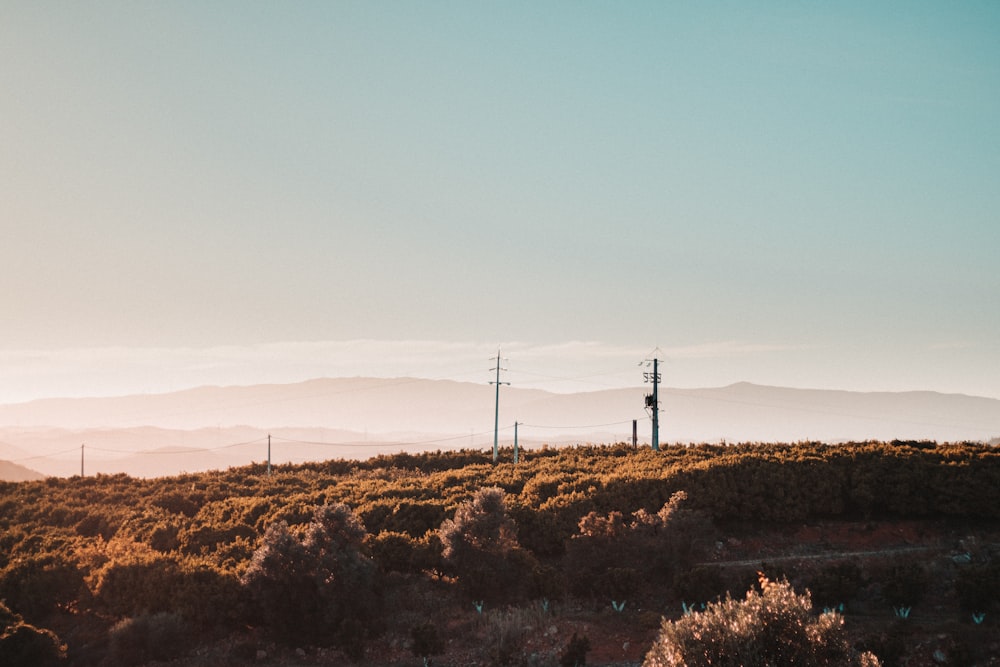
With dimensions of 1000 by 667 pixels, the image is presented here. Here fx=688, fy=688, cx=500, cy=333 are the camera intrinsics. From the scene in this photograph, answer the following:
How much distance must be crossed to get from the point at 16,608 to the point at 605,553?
723 inches

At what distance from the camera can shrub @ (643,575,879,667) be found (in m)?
10.8

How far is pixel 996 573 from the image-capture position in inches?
676

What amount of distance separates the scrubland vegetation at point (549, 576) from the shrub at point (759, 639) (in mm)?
31

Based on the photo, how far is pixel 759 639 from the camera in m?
10.9

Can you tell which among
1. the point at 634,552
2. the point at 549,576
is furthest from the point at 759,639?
the point at 549,576

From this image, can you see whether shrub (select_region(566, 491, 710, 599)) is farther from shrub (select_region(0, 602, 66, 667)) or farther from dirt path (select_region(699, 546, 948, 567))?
shrub (select_region(0, 602, 66, 667))

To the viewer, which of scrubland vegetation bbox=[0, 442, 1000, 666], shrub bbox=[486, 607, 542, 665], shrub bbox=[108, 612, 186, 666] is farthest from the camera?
shrub bbox=[108, 612, 186, 666]

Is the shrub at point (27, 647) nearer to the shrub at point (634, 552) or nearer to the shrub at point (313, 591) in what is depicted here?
the shrub at point (313, 591)

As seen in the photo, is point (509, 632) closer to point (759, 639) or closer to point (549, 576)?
point (549, 576)

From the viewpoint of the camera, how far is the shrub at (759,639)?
10758 mm

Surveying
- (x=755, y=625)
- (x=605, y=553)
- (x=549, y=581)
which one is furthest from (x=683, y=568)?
(x=755, y=625)

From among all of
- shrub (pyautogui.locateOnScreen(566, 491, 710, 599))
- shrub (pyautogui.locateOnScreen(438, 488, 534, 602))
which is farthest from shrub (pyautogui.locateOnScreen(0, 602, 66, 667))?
shrub (pyautogui.locateOnScreen(566, 491, 710, 599))

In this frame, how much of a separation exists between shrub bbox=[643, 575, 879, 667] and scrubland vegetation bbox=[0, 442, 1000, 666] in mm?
31

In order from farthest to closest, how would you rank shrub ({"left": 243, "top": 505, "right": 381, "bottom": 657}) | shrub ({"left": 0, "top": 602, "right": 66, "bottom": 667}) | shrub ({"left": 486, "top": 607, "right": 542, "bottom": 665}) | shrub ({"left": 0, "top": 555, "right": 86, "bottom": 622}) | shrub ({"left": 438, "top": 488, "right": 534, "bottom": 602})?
shrub ({"left": 0, "top": 555, "right": 86, "bottom": 622}) < shrub ({"left": 438, "top": 488, "right": 534, "bottom": 602}) < shrub ({"left": 243, "top": 505, "right": 381, "bottom": 657}) < shrub ({"left": 0, "top": 602, "right": 66, "bottom": 667}) < shrub ({"left": 486, "top": 607, "right": 542, "bottom": 665})
